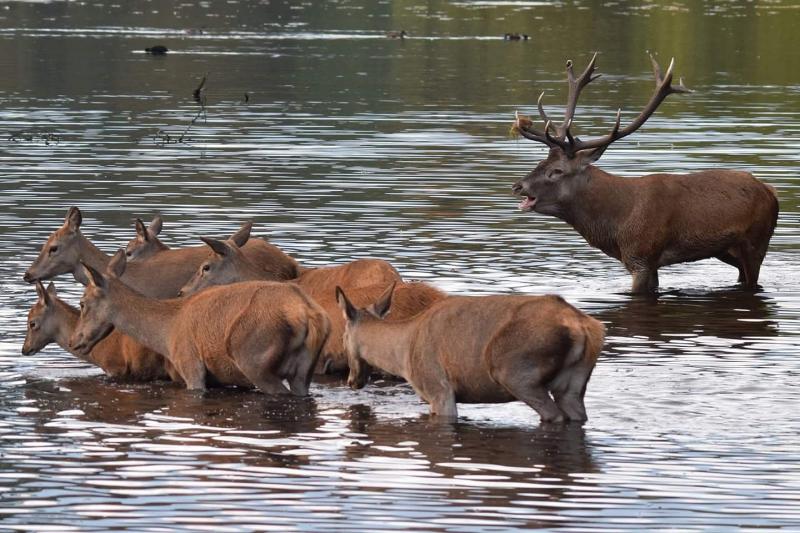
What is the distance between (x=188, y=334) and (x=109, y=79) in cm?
3354

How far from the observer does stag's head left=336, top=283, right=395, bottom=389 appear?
12891 mm

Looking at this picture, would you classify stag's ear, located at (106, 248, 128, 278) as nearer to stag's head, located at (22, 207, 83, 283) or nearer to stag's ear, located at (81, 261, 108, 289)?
stag's ear, located at (81, 261, 108, 289)

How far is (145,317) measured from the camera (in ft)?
44.9

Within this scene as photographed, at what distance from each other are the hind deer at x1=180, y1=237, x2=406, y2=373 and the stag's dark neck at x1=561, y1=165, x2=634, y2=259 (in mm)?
4509

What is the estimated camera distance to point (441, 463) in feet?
36.7

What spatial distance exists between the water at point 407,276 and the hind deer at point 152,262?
1.82ft

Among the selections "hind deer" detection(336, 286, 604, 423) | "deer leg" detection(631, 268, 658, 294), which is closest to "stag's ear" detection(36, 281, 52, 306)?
"hind deer" detection(336, 286, 604, 423)

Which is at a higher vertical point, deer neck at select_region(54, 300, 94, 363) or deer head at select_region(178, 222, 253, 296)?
deer head at select_region(178, 222, 253, 296)

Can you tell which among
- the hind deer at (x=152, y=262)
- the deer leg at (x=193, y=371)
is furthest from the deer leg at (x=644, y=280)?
the deer leg at (x=193, y=371)

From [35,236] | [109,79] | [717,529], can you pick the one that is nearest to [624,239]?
[35,236]

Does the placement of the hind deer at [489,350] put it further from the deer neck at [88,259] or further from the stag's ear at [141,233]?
the deer neck at [88,259]

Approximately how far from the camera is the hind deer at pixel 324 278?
14195 mm

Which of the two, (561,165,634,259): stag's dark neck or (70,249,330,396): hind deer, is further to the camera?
(561,165,634,259): stag's dark neck

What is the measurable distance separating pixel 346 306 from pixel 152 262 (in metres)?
3.57
